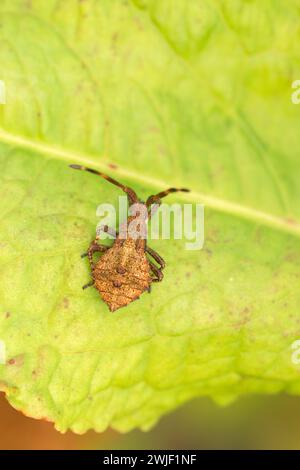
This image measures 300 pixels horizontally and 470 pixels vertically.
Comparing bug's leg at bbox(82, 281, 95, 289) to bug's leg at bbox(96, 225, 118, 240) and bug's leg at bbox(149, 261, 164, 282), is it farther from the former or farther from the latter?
bug's leg at bbox(149, 261, 164, 282)

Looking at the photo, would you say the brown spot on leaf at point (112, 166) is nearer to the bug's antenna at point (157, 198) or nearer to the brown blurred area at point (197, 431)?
the bug's antenna at point (157, 198)

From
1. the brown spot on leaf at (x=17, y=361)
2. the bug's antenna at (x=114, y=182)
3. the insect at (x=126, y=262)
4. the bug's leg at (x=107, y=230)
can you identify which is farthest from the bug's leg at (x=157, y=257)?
the brown spot on leaf at (x=17, y=361)

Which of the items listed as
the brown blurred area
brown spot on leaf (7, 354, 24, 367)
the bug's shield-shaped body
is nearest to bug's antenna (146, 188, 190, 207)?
the bug's shield-shaped body

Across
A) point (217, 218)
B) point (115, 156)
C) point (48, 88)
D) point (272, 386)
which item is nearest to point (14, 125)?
point (48, 88)

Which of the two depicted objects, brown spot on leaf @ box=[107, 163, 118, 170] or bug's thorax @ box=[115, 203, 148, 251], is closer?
brown spot on leaf @ box=[107, 163, 118, 170]

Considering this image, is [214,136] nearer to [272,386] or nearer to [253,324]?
[253,324]
